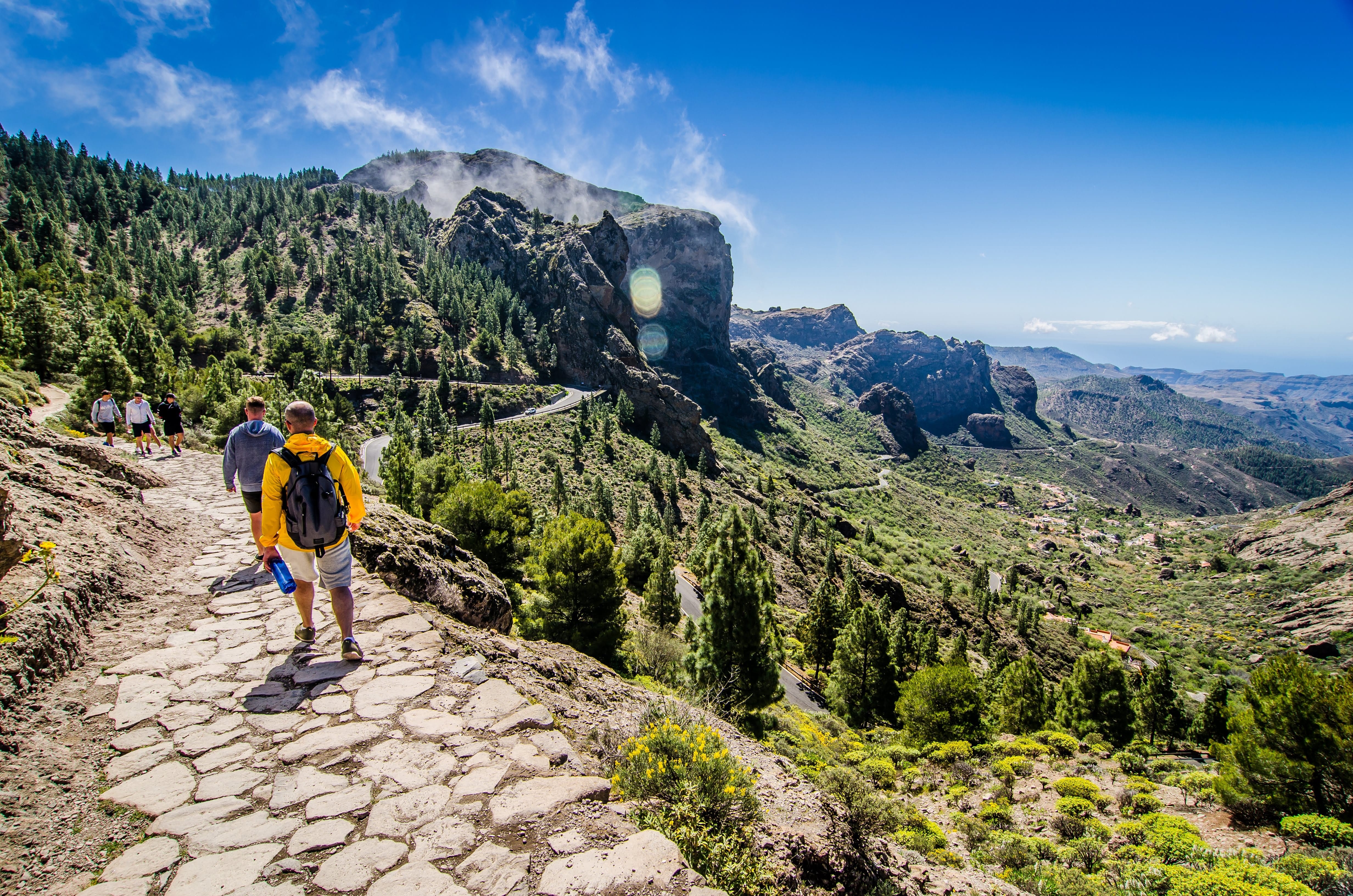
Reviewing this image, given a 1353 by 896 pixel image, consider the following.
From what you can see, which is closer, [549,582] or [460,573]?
[460,573]

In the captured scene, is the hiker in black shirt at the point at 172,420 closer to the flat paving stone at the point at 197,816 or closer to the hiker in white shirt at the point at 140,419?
the hiker in white shirt at the point at 140,419

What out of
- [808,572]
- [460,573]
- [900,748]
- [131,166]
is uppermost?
[131,166]

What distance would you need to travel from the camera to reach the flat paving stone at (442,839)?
3121mm

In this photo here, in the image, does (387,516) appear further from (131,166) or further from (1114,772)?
(131,166)

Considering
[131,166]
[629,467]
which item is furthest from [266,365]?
[131,166]

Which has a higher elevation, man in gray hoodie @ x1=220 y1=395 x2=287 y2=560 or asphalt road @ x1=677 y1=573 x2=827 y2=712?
man in gray hoodie @ x1=220 y1=395 x2=287 y2=560

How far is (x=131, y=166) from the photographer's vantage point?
15112cm

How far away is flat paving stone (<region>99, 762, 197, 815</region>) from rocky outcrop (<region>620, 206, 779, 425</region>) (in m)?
138

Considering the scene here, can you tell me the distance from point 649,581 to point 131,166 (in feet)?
728

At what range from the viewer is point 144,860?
289cm

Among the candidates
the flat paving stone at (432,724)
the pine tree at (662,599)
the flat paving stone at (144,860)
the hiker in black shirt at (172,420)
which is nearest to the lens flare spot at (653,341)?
the pine tree at (662,599)

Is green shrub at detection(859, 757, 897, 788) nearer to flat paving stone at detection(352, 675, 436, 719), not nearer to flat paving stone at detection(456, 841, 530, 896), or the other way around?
flat paving stone at detection(352, 675, 436, 719)

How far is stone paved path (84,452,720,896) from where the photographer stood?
297 centimetres

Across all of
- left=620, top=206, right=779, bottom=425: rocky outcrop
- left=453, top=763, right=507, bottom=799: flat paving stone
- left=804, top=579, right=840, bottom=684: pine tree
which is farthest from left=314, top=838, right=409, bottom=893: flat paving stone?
left=620, top=206, right=779, bottom=425: rocky outcrop
